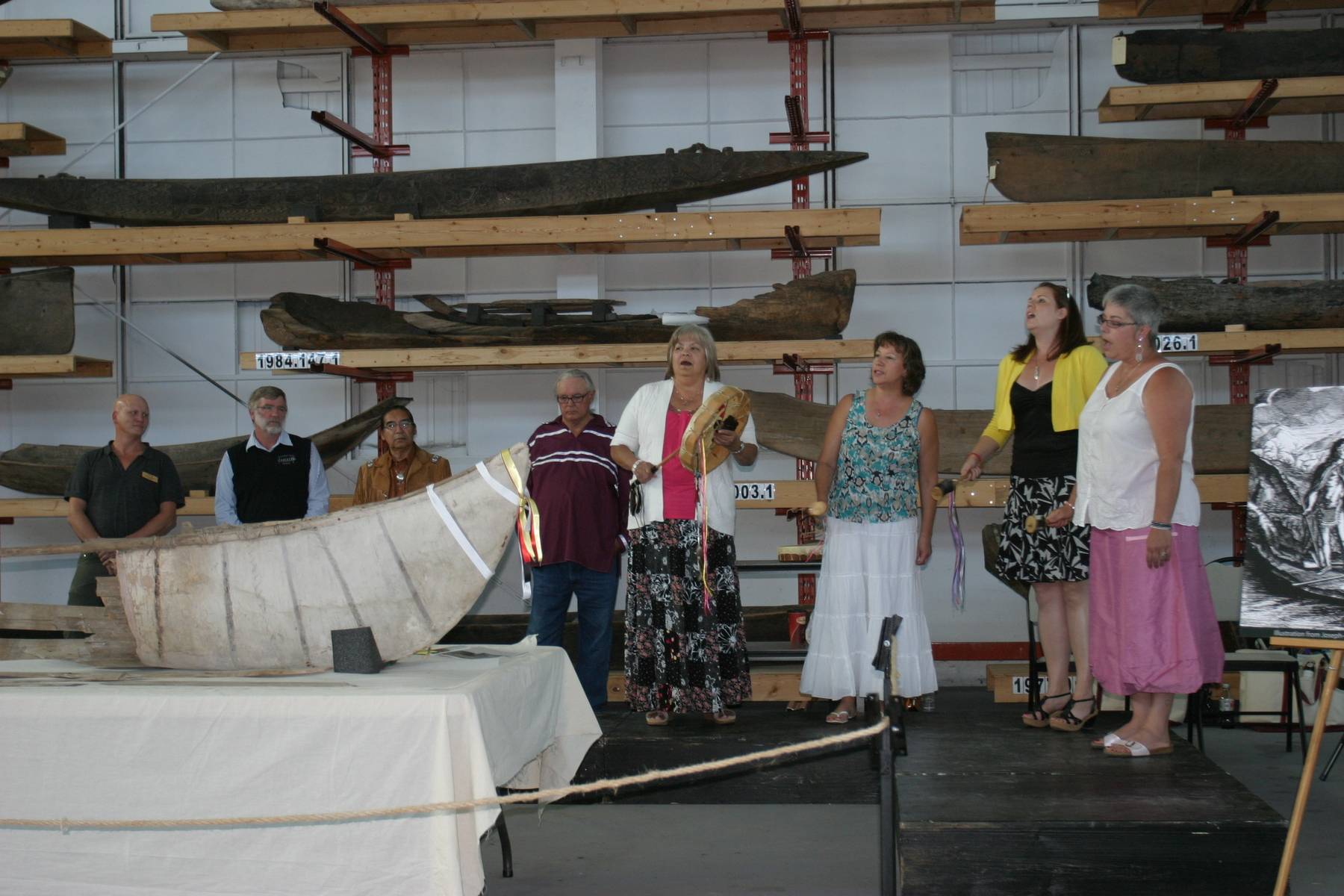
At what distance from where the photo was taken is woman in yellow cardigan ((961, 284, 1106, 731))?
3.24 metres

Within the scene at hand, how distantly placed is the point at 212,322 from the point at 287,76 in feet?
4.33

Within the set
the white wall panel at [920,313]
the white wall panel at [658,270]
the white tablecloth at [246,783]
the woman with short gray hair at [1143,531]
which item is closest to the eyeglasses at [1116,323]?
the woman with short gray hair at [1143,531]

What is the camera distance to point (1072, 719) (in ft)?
10.9

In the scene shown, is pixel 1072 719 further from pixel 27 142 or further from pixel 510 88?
pixel 27 142

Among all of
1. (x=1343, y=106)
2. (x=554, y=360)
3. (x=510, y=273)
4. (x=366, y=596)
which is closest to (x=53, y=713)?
(x=366, y=596)

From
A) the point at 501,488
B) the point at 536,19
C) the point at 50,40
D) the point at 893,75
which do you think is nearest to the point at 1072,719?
the point at 501,488

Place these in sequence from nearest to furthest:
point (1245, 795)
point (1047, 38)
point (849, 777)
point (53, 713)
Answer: point (53, 713), point (1245, 795), point (849, 777), point (1047, 38)

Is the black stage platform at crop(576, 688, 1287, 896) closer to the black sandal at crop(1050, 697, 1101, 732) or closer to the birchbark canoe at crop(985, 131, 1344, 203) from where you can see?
the black sandal at crop(1050, 697, 1101, 732)

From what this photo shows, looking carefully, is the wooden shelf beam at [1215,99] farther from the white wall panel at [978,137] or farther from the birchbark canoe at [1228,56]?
the white wall panel at [978,137]

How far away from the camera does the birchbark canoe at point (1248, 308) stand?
5.13 m

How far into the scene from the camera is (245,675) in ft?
7.67

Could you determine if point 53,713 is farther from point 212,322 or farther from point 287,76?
point 287,76

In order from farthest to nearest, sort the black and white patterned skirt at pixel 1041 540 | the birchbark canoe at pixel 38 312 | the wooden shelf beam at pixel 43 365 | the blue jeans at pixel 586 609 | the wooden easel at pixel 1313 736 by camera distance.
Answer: the birchbark canoe at pixel 38 312 → the wooden shelf beam at pixel 43 365 → the blue jeans at pixel 586 609 → the black and white patterned skirt at pixel 1041 540 → the wooden easel at pixel 1313 736

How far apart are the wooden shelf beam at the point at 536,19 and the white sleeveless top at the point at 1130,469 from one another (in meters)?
3.01
